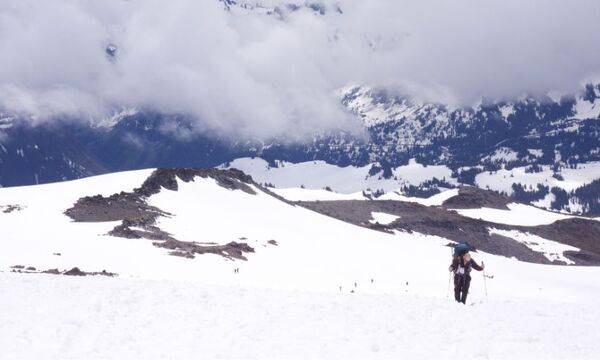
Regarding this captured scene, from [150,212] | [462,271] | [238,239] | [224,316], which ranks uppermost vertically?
[150,212]

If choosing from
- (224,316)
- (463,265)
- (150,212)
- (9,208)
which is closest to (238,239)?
(150,212)

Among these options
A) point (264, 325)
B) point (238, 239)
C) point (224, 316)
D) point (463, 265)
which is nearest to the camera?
point (264, 325)

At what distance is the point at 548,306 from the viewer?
114 feet

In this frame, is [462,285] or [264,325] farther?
[462,285]

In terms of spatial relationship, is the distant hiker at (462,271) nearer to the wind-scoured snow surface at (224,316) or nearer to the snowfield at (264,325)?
the wind-scoured snow surface at (224,316)

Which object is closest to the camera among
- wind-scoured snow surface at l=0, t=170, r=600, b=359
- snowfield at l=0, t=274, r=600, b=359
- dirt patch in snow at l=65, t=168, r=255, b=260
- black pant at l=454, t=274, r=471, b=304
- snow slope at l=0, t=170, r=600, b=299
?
snowfield at l=0, t=274, r=600, b=359

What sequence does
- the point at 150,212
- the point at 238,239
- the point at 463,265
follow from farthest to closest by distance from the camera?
the point at 150,212 → the point at 238,239 → the point at 463,265

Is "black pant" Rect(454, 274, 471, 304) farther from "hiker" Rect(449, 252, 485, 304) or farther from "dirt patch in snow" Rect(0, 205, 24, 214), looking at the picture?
"dirt patch in snow" Rect(0, 205, 24, 214)

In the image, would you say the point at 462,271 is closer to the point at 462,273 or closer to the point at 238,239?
the point at 462,273

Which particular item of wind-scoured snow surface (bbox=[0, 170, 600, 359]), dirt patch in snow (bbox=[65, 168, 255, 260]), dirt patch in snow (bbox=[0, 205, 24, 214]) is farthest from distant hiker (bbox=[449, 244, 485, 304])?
dirt patch in snow (bbox=[0, 205, 24, 214])

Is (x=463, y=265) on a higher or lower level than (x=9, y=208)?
lower

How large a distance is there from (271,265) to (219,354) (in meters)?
45.8

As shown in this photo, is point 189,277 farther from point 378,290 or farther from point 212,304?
point 212,304

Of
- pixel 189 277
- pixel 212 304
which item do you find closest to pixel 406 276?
pixel 189 277
